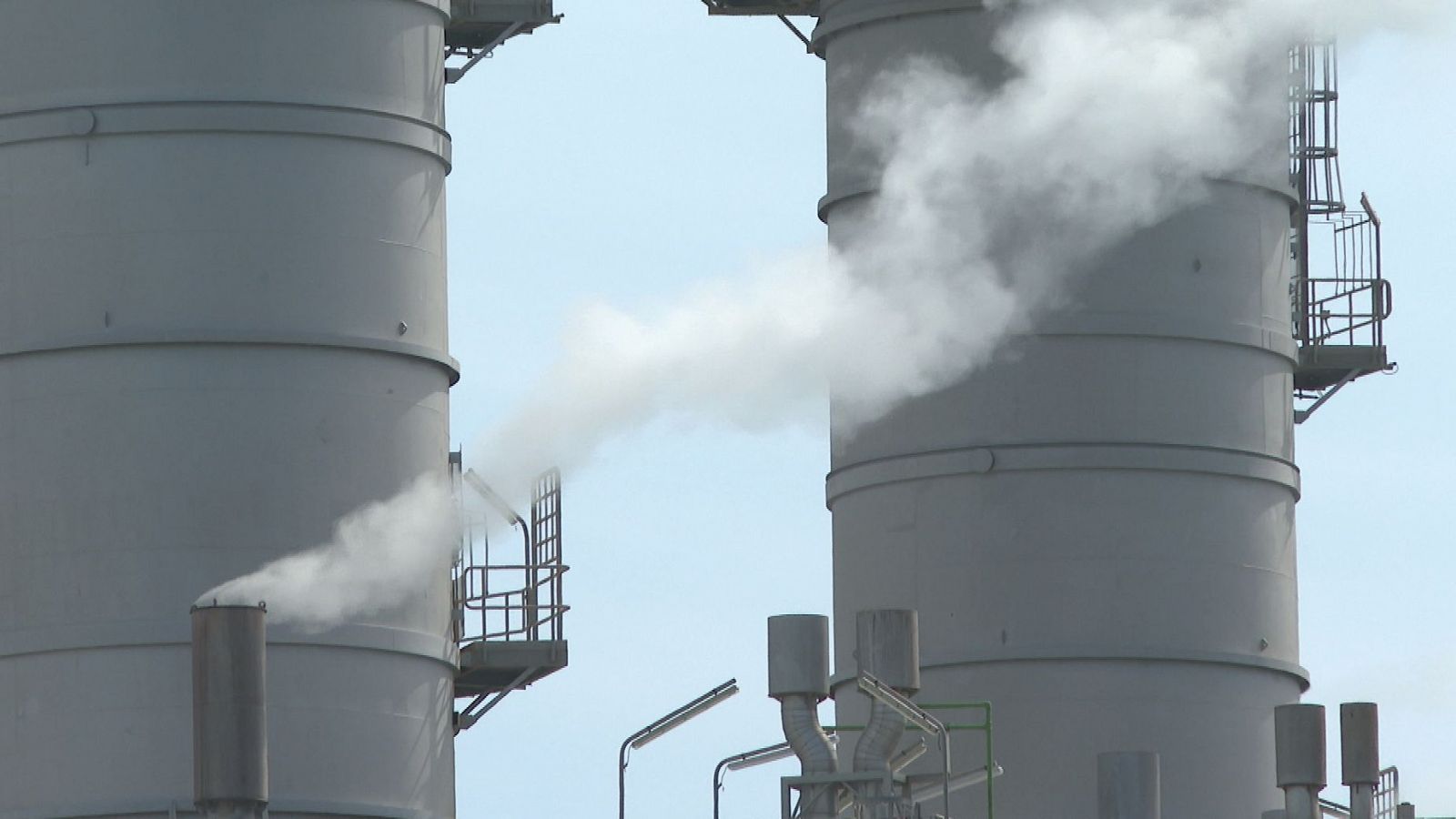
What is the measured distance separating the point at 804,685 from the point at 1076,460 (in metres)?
4.98

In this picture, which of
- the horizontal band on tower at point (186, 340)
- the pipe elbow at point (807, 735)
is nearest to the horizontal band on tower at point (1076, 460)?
the pipe elbow at point (807, 735)

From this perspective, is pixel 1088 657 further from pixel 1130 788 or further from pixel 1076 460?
pixel 1130 788

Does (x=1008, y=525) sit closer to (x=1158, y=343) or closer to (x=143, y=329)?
(x=1158, y=343)

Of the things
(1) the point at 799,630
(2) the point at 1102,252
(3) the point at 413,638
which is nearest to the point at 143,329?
(3) the point at 413,638

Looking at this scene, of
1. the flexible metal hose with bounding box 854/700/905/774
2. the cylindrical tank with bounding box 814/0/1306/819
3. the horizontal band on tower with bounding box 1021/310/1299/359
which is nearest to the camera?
the flexible metal hose with bounding box 854/700/905/774

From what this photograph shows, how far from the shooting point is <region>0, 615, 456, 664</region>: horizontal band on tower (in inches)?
1227

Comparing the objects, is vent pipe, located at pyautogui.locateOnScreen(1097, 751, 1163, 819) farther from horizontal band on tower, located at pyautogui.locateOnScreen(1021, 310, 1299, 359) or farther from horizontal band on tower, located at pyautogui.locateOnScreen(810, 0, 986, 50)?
horizontal band on tower, located at pyautogui.locateOnScreen(810, 0, 986, 50)

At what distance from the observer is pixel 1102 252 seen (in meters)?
34.3

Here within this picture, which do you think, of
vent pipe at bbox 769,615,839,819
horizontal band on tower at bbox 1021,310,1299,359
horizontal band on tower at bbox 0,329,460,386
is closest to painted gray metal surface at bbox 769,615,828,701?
vent pipe at bbox 769,615,839,819

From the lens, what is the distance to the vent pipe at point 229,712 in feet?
85.2

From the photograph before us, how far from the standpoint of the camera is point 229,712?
26.2 metres

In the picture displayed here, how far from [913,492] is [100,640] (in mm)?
7240

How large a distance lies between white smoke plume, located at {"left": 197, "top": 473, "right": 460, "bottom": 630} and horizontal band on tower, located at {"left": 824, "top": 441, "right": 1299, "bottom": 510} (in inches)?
156

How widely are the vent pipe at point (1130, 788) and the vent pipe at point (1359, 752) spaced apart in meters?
2.05
